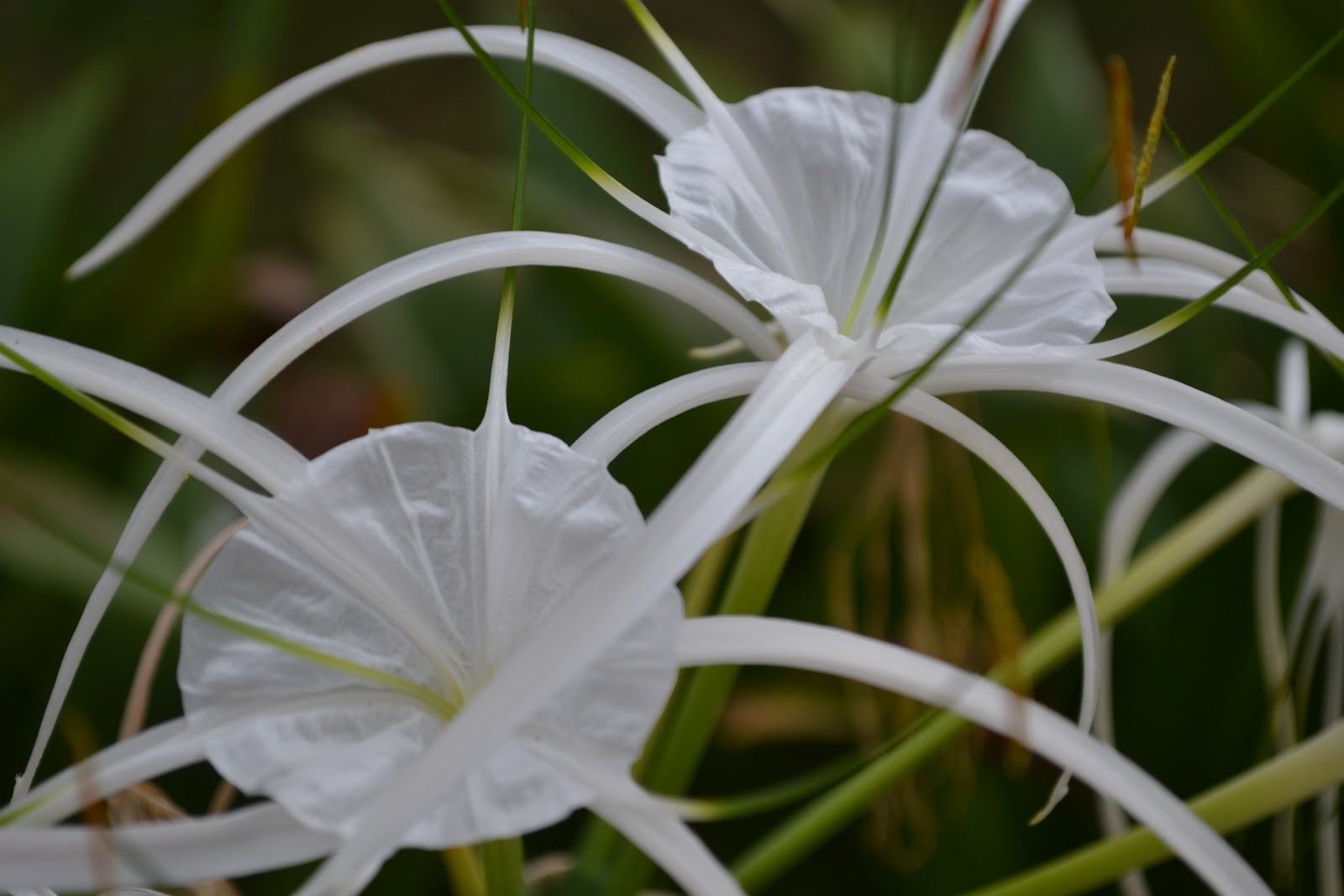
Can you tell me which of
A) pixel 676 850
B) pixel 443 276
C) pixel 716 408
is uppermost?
pixel 716 408

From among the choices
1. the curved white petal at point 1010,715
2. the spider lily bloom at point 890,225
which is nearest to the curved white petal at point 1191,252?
the spider lily bloom at point 890,225

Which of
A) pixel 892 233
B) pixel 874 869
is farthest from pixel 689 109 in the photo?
pixel 874 869

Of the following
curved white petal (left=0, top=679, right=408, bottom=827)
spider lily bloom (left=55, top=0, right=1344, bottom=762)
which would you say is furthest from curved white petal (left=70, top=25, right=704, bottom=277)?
curved white petal (left=0, top=679, right=408, bottom=827)

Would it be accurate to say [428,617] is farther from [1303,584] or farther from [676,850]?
[1303,584]

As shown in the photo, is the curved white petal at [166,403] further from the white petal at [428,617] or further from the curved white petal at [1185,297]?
the curved white petal at [1185,297]

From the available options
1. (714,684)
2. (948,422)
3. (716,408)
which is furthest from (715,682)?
(716,408)

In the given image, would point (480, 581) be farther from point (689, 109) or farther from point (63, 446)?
point (63, 446)

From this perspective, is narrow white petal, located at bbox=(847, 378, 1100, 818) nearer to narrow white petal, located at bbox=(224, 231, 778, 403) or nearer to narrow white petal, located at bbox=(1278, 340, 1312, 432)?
narrow white petal, located at bbox=(224, 231, 778, 403)
